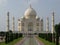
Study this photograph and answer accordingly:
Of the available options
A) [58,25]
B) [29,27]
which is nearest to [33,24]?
[29,27]

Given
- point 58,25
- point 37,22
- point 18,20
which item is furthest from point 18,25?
point 58,25

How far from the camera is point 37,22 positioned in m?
63.2

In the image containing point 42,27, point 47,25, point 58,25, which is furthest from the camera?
point 42,27

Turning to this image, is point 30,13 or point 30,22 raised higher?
point 30,13

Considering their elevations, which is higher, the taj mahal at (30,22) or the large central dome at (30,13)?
the large central dome at (30,13)

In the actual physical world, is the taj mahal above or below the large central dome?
below

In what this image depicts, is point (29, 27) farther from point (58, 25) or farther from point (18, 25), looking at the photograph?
point (58, 25)

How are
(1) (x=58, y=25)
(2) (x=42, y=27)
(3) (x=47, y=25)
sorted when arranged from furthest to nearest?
(2) (x=42, y=27) < (3) (x=47, y=25) < (1) (x=58, y=25)

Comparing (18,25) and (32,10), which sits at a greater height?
(32,10)

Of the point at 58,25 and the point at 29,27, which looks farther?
the point at 29,27

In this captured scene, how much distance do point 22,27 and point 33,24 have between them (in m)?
3.06

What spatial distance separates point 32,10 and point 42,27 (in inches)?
215

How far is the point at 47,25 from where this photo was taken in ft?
196

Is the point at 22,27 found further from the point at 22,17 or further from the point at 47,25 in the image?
the point at 47,25
